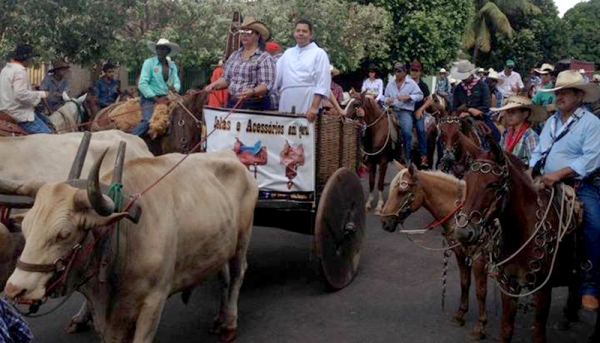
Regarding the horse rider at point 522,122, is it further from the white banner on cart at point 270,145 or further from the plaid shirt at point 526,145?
the white banner on cart at point 270,145

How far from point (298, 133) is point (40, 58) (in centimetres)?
1098

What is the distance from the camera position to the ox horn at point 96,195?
4.32m

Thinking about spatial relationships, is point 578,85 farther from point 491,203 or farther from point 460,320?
point 460,320

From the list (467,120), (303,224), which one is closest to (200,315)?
(303,224)

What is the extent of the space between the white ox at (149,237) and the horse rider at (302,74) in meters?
1.59

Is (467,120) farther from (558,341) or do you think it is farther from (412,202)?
(558,341)

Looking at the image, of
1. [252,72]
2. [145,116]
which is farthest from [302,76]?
[145,116]

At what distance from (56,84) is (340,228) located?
8.47 m

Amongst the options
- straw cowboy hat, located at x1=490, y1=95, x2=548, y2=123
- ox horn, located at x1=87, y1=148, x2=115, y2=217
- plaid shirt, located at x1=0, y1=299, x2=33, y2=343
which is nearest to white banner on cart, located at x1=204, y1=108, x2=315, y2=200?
straw cowboy hat, located at x1=490, y1=95, x2=548, y2=123

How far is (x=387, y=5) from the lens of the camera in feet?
89.2

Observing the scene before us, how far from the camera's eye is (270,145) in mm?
7508

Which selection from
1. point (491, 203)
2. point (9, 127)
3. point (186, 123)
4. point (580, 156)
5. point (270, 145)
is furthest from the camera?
point (186, 123)

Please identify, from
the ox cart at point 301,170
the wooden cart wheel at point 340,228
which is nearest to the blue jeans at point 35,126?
the ox cart at point 301,170

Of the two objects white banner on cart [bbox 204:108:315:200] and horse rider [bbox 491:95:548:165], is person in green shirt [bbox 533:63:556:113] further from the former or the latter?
white banner on cart [bbox 204:108:315:200]
